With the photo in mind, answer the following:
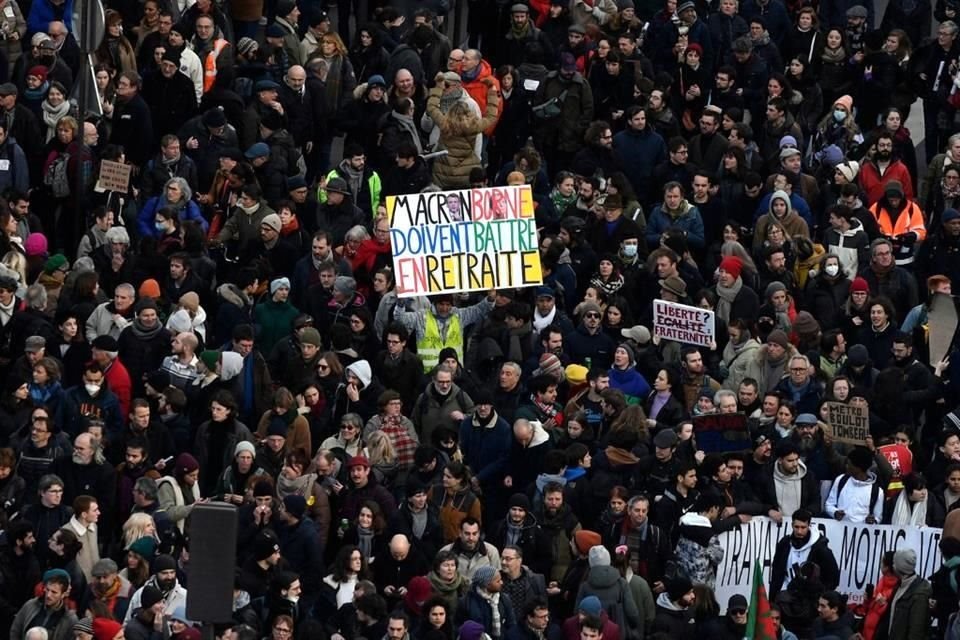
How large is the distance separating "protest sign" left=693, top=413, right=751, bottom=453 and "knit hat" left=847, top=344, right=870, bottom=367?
1.76 meters

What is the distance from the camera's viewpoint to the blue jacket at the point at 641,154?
26.9 meters

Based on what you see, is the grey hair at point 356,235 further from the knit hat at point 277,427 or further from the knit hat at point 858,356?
the knit hat at point 858,356

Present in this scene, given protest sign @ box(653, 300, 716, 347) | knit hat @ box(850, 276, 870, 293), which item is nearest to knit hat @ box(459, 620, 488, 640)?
protest sign @ box(653, 300, 716, 347)

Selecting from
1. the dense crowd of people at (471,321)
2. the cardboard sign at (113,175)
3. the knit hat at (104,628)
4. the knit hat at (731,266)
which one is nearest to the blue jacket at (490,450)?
the dense crowd of people at (471,321)

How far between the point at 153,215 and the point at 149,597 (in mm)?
5286

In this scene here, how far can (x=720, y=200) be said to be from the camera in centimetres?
2617

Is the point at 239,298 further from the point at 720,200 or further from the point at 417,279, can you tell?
the point at 720,200

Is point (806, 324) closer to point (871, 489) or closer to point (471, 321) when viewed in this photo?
point (871, 489)

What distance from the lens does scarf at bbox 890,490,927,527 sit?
2205 cm

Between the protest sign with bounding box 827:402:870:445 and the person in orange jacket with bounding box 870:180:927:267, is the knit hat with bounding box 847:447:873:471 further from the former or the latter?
the person in orange jacket with bounding box 870:180:927:267

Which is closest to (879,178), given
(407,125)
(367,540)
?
(407,125)

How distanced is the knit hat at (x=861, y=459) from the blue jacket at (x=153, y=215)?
566cm

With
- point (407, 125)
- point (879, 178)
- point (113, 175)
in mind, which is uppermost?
point (407, 125)

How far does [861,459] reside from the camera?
22.1 m
